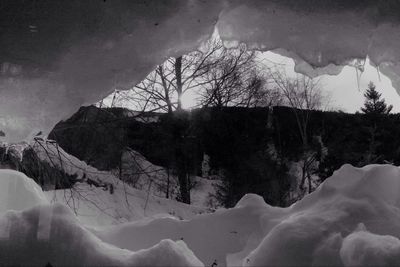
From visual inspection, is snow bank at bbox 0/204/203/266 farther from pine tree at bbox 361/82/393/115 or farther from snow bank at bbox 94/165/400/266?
pine tree at bbox 361/82/393/115

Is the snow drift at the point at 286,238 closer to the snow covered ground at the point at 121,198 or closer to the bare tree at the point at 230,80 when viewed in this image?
the snow covered ground at the point at 121,198

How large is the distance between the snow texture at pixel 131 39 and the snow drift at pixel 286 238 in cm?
42

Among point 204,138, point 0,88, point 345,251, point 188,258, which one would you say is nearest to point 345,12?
point 345,251

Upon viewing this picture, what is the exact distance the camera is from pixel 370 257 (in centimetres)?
106

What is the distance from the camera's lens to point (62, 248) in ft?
3.84

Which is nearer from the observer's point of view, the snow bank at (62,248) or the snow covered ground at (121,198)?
the snow bank at (62,248)

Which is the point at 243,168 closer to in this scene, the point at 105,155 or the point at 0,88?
the point at 105,155

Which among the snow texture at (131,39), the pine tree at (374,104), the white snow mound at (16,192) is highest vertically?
the pine tree at (374,104)

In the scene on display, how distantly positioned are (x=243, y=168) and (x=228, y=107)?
193cm

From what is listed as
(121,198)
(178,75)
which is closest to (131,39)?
(121,198)

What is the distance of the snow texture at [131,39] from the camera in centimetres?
140

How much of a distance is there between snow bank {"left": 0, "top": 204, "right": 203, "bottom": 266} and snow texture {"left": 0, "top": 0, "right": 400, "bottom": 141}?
44 centimetres

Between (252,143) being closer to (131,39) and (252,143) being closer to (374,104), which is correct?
(374,104)

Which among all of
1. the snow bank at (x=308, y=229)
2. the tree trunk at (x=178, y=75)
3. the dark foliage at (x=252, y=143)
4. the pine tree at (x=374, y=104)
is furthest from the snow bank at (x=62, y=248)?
the pine tree at (x=374, y=104)
